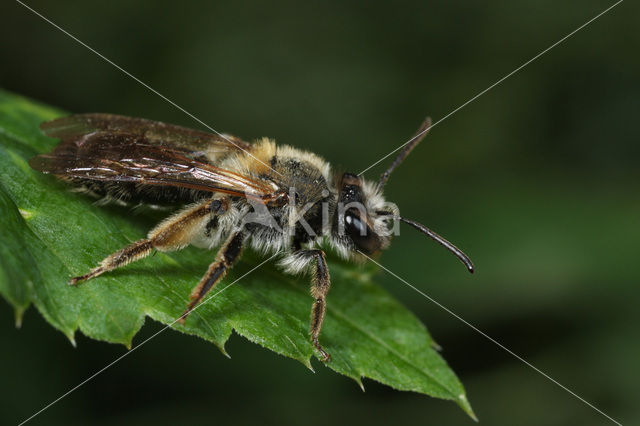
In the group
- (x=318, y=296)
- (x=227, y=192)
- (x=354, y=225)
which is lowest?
(x=318, y=296)

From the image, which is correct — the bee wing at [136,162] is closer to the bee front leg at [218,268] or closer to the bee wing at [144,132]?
the bee wing at [144,132]

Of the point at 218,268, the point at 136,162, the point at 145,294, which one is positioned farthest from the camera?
the point at 136,162

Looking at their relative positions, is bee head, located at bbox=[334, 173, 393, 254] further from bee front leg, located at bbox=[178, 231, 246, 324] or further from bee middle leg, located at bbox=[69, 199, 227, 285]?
bee middle leg, located at bbox=[69, 199, 227, 285]

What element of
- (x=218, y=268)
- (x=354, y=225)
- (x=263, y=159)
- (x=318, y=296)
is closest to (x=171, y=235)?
(x=218, y=268)

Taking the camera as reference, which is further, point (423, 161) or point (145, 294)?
point (423, 161)

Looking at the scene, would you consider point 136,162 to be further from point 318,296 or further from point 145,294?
point 318,296

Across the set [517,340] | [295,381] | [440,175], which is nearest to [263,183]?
[295,381]

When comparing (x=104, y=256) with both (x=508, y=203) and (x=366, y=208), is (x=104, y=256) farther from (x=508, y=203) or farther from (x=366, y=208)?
(x=508, y=203)

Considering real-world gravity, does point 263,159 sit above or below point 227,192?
above

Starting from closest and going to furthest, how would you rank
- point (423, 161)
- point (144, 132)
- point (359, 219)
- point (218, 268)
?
1. point (218, 268)
2. point (359, 219)
3. point (144, 132)
4. point (423, 161)

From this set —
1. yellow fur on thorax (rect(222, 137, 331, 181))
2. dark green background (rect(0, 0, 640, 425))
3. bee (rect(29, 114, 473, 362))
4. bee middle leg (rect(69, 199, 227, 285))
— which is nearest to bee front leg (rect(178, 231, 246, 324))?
bee (rect(29, 114, 473, 362))

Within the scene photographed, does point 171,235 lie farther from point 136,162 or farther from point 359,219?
point 359,219
